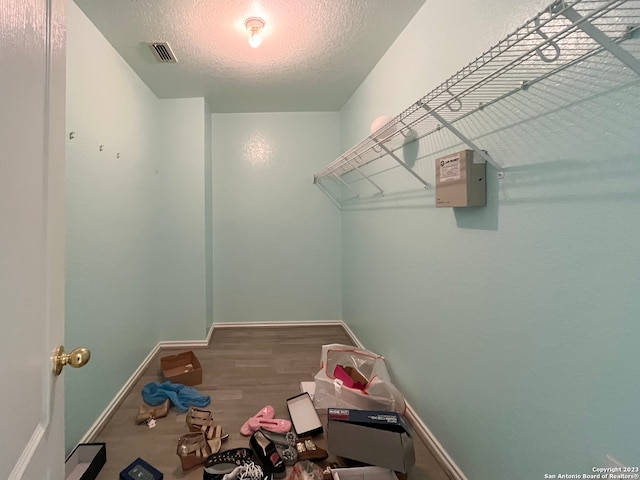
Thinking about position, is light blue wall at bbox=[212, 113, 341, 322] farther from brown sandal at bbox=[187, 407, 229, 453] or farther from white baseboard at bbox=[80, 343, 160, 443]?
brown sandal at bbox=[187, 407, 229, 453]

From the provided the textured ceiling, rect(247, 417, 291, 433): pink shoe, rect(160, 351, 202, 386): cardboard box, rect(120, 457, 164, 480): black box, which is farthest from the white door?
rect(160, 351, 202, 386): cardboard box

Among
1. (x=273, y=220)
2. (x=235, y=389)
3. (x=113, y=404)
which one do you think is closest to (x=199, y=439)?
(x=235, y=389)

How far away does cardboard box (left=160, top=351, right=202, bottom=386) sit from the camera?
2.39 m

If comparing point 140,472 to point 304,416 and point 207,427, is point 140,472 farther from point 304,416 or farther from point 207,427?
point 304,416

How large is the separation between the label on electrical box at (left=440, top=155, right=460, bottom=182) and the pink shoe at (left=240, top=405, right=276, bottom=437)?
5.55ft

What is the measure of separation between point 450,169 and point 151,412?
2.25 meters

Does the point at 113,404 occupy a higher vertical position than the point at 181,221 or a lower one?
lower

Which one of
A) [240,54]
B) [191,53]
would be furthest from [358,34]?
[191,53]

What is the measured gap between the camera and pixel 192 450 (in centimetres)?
166

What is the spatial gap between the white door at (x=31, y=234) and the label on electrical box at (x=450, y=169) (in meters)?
1.34

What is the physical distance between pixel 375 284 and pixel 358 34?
180cm

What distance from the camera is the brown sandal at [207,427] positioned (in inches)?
68.9

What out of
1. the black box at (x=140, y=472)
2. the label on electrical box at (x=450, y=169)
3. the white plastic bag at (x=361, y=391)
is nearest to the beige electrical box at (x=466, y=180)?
the label on electrical box at (x=450, y=169)

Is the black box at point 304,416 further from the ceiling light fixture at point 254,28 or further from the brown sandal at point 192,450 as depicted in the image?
the ceiling light fixture at point 254,28
